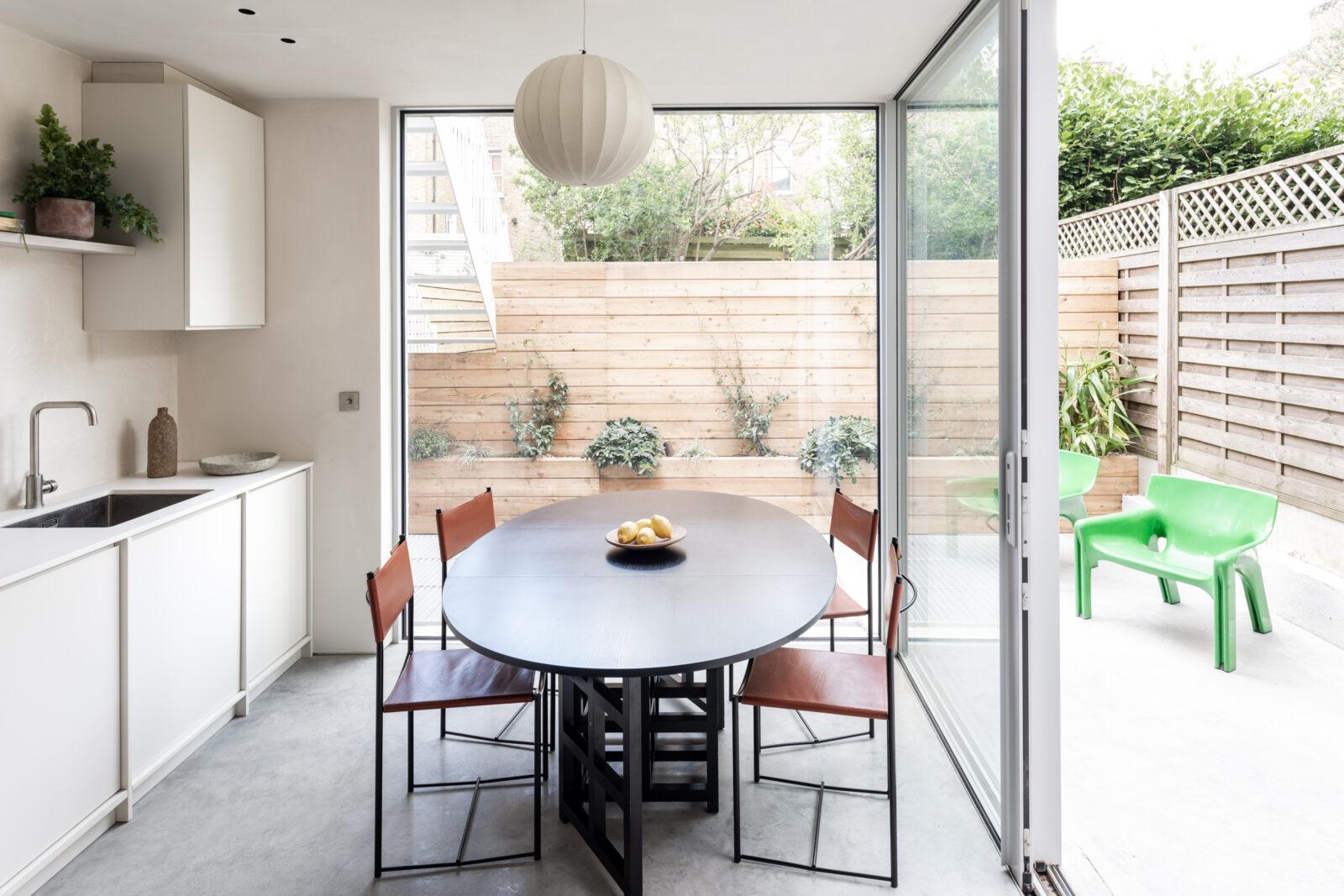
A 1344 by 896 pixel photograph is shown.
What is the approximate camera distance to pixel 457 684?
226 cm

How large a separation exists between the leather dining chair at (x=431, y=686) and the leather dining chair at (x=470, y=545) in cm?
30

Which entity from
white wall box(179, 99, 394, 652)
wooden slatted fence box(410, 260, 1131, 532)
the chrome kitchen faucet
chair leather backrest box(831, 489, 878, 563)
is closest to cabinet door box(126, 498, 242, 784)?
the chrome kitchen faucet

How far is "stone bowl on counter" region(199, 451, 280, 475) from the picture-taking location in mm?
3293

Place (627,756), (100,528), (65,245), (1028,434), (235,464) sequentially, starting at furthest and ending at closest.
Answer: (235,464)
(65,245)
(100,528)
(1028,434)
(627,756)

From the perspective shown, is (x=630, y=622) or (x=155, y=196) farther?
(x=155, y=196)

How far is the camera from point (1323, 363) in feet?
13.2

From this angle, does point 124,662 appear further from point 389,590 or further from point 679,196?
point 679,196

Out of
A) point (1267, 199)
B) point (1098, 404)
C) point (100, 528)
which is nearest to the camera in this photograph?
point (100, 528)

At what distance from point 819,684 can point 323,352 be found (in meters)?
2.67

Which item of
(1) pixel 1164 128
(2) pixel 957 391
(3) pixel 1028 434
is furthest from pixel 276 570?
(1) pixel 1164 128

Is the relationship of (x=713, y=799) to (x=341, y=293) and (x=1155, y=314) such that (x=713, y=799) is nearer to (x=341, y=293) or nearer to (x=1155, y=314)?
(x=341, y=293)

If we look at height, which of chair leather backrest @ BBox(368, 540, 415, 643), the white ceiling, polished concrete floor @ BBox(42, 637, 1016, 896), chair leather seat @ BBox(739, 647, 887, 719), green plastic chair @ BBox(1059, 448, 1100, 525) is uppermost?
the white ceiling

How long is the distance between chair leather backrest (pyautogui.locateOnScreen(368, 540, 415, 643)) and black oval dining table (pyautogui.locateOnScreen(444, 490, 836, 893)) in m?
0.14

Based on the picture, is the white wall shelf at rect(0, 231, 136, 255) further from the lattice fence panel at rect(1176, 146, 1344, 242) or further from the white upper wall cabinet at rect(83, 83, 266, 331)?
the lattice fence panel at rect(1176, 146, 1344, 242)
